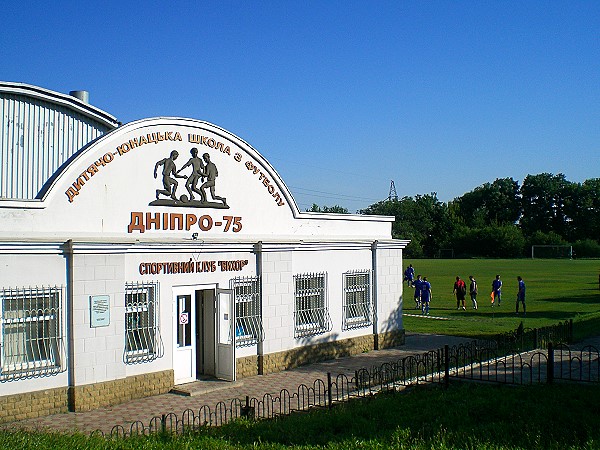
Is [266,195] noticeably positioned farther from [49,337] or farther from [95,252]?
[49,337]

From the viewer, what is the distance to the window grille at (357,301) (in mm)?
19500

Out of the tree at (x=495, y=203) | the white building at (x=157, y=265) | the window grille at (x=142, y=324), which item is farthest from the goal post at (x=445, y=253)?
the window grille at (x=142, y=324)

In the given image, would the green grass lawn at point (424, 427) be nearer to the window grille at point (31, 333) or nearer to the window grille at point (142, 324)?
the window grille at point (31, 333)

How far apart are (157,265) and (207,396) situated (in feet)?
10.1

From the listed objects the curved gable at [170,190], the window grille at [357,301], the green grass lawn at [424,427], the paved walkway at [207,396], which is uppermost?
the curved gable at [170,190]

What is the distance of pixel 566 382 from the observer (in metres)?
13.0

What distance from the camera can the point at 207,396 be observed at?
14656mm

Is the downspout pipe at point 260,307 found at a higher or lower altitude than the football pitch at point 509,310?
higher

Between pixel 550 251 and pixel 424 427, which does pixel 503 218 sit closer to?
pixel 550 251

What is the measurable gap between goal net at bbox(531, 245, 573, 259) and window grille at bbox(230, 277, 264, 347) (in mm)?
89289

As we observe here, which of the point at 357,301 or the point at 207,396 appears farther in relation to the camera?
the point at 357,301

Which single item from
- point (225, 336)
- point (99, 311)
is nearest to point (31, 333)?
point (99, 311)

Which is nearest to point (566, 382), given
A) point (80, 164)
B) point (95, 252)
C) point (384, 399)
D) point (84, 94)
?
point (384, 399)

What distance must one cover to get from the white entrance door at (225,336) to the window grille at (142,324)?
172 cm
